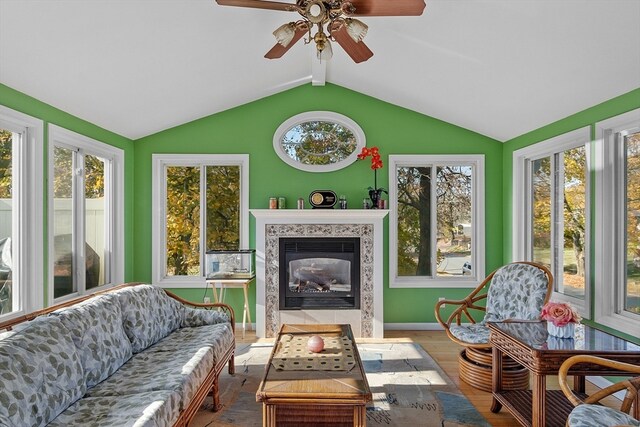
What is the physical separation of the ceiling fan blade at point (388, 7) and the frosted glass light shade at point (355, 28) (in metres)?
0.04

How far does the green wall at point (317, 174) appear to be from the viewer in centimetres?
495

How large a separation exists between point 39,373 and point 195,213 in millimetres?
3166

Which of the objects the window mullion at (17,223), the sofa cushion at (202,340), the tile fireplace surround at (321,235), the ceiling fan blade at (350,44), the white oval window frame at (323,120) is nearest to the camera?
the ceiling fan blade at (350,44)

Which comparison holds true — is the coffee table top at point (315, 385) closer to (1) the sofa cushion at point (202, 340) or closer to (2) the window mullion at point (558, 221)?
(1) the sofa cushion at point (202, 340)

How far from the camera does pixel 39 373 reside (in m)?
1.96

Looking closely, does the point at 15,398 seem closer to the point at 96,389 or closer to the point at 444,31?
the point at 96,389

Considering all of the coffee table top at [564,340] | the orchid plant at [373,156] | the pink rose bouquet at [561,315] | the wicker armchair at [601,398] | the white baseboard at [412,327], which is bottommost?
the white baseboard at [412,327]

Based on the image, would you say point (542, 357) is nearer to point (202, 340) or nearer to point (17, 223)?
point (202, 340)

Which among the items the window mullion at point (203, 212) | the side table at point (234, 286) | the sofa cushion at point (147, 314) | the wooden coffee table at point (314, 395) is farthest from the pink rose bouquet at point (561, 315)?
the window mullion at point (203, 212)

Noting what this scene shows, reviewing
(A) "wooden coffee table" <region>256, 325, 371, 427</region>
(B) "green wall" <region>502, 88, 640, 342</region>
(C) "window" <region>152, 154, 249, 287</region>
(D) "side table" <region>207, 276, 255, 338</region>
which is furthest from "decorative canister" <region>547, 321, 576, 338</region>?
(C) "window" <region>152, 154, 249, 287</region>

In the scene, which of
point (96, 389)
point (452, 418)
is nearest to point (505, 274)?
point (452, 418)

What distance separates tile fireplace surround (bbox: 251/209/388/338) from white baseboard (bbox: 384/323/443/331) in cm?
33

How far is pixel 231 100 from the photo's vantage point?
4.71 metres

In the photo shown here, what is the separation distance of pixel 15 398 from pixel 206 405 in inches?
56.3
